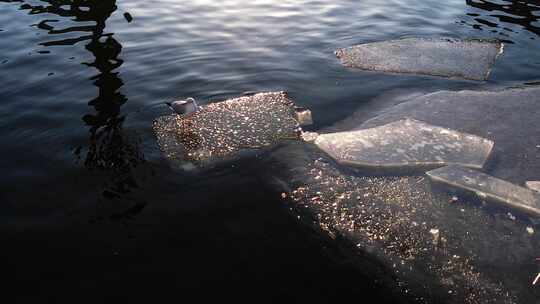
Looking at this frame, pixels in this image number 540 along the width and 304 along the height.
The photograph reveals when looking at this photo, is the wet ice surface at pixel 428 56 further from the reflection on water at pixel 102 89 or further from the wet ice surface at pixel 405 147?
the reflection on water at pixel 102 89

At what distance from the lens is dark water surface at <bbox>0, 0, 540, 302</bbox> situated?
2.15 metres

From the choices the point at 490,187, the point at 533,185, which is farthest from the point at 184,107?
the point at 533,185

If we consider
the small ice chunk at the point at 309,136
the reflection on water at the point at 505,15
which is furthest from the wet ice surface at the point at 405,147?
the reflection on water at the point at 505,15

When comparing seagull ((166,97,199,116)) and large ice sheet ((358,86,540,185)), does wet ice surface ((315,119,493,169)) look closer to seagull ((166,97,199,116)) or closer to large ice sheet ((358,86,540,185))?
large ice sheet ((358,86,540,185))

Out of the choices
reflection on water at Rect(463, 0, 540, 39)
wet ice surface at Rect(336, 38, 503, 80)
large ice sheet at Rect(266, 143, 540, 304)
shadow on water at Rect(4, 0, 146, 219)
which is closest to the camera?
large ice sheet at Rect(266, 143, 540, 304)

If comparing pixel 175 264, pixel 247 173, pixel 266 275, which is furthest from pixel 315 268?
pixel 247 173

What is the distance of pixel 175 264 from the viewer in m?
2.20

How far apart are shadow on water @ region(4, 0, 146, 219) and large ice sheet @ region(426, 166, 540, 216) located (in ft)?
7.64

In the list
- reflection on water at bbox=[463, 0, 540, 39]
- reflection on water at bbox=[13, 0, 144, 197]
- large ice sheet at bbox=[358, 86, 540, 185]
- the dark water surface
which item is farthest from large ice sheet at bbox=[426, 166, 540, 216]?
reflection on water at bbox=[463, 0, 540, 39]

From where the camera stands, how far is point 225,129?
3.55m

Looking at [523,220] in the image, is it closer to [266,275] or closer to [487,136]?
[487,136]

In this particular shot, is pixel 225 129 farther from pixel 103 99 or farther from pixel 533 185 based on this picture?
pixel 533 185

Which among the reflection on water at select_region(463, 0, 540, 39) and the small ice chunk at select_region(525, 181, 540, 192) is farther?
the reflection on water at select_region(463, 0, 540, 39)

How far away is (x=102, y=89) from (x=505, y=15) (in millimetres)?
7200
